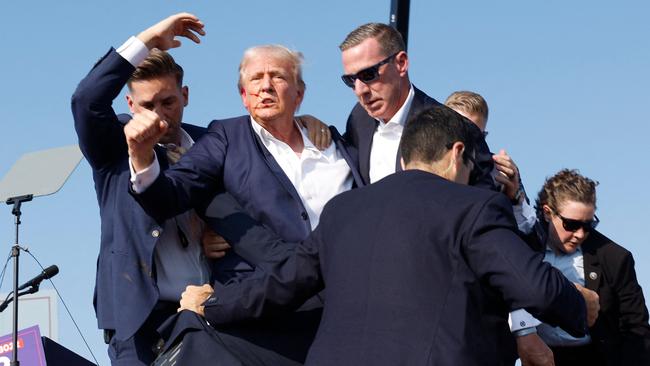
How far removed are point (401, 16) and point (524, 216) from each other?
2.17 meters

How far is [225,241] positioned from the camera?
482 cm

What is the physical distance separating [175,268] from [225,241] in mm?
224

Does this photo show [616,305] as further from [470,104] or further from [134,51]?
[134,51]

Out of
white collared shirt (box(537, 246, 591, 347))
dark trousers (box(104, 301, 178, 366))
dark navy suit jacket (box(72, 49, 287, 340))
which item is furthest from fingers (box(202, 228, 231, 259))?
white collared shirt (box(537, 246, 591, 347))

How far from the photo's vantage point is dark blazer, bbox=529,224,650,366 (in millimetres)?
6363

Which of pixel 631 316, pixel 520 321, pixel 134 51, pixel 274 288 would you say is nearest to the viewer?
pixel 274 288

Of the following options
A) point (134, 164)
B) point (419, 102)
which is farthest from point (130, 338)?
point (419, 102)

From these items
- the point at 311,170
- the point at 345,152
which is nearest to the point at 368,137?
the point at 345,152

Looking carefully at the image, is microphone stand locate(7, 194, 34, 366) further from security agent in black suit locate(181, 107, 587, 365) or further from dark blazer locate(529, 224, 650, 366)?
security agent in black suit locate(181, 107, 587, 365)

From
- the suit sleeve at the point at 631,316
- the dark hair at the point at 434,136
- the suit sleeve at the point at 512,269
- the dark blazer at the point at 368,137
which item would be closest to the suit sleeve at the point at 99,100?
the dark blazer at the point at 368,137

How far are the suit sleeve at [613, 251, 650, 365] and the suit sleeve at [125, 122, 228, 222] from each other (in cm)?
259

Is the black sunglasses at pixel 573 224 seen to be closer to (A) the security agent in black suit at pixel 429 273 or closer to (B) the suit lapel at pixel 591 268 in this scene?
(B) the suit lapel at pixel 591 268

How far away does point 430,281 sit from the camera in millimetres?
3695

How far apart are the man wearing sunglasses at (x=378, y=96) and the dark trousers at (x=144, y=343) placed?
0.95m
